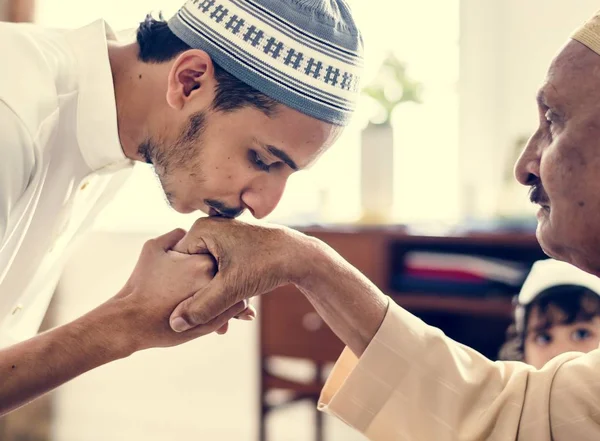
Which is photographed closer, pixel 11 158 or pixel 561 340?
pixel 11 158

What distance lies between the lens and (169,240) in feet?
4.33

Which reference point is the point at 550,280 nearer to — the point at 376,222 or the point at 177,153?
the point at 376,222

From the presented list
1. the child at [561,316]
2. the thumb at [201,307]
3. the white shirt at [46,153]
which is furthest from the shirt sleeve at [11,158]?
the child at [561,316]

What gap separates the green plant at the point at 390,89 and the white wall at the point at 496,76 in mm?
340

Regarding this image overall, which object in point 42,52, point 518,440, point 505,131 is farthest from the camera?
point 505,131

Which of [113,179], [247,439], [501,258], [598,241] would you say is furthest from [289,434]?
[598,241]

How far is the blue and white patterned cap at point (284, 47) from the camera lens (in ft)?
4.78

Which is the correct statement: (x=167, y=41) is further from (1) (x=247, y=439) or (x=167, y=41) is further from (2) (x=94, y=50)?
(1) (x=247, y=439)

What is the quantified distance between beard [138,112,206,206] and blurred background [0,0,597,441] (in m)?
1.36

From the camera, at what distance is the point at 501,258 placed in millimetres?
2758

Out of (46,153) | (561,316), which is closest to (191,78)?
(46,153)

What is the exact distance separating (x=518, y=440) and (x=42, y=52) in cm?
99

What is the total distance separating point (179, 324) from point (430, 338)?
388 millimetres

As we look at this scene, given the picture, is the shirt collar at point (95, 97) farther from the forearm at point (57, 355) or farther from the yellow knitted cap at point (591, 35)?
the yellow knitted cap at point (591, 35)
